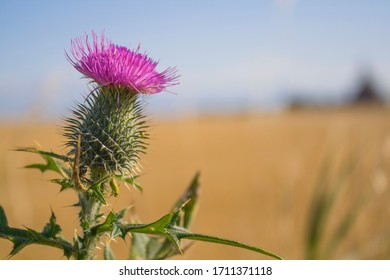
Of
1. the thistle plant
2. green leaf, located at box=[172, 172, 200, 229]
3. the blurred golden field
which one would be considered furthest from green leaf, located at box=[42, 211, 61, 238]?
green leaf, located at box=[172, 172, 200, 229]

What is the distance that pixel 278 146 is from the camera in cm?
1518

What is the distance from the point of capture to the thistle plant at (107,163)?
1414 millimetres

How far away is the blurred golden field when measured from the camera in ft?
13.1

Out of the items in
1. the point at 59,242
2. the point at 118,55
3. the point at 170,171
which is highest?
the point at 170,171

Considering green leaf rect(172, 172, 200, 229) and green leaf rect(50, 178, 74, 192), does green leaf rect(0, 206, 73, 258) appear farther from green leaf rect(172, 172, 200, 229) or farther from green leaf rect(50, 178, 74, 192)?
green leaf rect(172, 172, 200, 229)

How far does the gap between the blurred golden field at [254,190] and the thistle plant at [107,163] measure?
0.09m

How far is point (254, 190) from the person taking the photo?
9.33 meters

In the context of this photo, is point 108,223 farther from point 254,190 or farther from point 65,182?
point 254,190

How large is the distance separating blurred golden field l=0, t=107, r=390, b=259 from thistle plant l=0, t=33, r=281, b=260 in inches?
3.7

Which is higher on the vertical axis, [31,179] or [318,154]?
[318,154]

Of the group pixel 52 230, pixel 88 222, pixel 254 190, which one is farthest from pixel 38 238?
pixel 254 190
